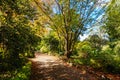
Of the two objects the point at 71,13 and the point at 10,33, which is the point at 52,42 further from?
the point at 10,33

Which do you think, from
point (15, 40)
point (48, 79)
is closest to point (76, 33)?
point (48, 79)

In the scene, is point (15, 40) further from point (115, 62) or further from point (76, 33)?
point (76, 33)

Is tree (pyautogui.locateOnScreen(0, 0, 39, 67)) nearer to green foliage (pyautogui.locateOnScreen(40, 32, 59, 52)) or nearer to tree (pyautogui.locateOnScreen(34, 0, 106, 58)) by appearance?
tree (pyautogui.locateOnScreen(34, 0, 106, 58))

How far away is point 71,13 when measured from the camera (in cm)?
1991

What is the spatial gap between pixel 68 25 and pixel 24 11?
9.41 m

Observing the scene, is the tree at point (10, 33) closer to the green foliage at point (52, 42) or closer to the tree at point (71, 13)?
the tree at point (71, 13)

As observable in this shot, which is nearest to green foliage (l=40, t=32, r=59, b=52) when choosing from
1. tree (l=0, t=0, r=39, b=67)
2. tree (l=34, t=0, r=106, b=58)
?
tree (l=34, t=0, r=106, b=58)

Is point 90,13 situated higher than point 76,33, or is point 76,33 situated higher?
point 90,13

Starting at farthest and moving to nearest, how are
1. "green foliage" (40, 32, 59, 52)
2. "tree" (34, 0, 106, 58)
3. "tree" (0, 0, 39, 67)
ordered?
"green foliage" (40, 32, 59, 52) < "tree" (34, 0, 106, 58) < "tree" (0, 0, 39, 67)

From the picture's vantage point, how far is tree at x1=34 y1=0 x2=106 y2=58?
19.6 metres

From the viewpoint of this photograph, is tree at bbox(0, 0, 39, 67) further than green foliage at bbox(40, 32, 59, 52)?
No

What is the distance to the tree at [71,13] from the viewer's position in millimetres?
19641

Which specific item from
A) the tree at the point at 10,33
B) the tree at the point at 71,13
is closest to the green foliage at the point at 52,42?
the tree at the point at 71,13

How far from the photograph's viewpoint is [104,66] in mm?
16188
